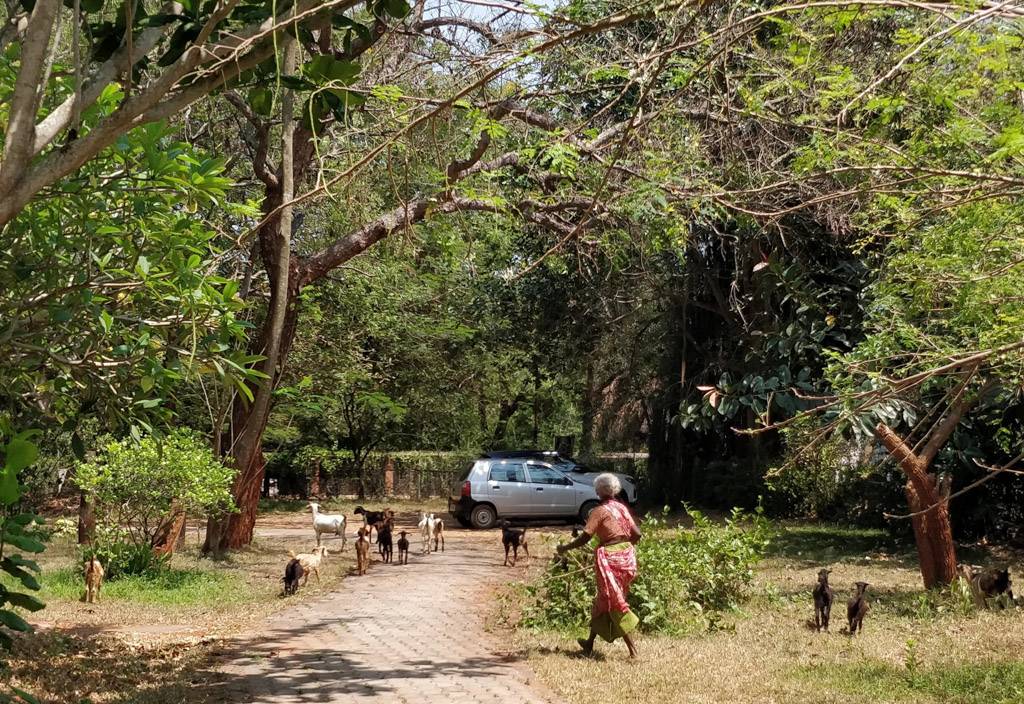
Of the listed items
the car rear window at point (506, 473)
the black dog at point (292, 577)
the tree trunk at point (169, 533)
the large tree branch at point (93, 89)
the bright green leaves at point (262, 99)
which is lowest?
the black dog at point (292, 577)

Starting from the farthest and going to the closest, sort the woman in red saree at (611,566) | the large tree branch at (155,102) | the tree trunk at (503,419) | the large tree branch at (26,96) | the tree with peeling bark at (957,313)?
the tree trunk at (503,419) < the woman in red saree at (611,566) < the tree with peeling bark at (957,313) < the large tree branch at (155,102) < the large tree branch at (26,96)

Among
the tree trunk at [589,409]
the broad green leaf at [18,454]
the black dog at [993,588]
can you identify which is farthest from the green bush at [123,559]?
the tree trunk at [589,409]

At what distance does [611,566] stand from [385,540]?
8629 millimetres

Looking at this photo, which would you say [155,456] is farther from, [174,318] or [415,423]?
[415,423]

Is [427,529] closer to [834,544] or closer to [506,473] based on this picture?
[506,473]

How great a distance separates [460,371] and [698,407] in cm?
1007

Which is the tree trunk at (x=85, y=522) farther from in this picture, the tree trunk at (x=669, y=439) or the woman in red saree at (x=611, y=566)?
the tree trunk at (x=669, y=439)

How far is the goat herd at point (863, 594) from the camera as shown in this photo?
389 inches

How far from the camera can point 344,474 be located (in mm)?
35406

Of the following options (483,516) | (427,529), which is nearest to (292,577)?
(427,529)

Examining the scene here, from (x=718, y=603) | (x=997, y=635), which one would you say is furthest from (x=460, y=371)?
(x=997, y=635)

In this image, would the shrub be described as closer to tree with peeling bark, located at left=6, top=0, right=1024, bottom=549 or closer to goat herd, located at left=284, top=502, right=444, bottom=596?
goat herd, located at left=284, top=502, right=444, bottom=596

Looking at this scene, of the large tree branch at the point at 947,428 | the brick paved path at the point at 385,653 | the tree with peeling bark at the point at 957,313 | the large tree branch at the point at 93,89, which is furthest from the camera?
the large tree branch at the point at 947,428

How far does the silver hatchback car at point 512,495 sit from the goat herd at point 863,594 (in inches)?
532
